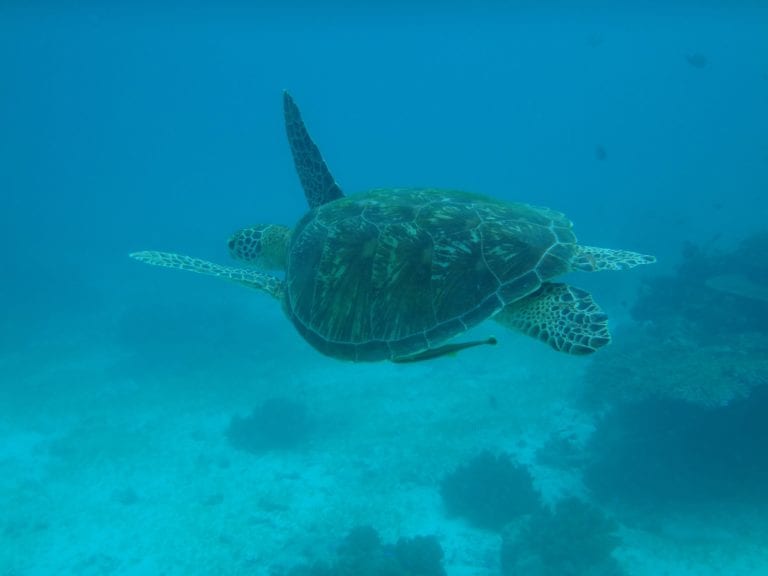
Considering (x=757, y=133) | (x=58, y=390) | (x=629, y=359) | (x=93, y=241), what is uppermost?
(x=757, y=133)

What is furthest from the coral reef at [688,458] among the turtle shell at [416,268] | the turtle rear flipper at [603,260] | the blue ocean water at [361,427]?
the turtle shell at [416,268]

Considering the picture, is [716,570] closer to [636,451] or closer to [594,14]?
[636,451]

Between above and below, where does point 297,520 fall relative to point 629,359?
below

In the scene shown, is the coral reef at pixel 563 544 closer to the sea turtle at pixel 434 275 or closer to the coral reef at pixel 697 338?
the coral reef at pixel 697 338

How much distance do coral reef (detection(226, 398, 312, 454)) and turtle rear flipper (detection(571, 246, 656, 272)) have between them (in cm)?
1059

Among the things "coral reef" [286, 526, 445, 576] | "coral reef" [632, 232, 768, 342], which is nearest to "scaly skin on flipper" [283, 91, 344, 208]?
"coral reef" [286, 526, 445, 576]

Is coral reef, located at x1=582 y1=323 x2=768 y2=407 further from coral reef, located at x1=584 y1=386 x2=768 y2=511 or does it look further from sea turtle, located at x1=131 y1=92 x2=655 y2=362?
sea turtle, located at x1=131 y1=92 x2=655 y2=362

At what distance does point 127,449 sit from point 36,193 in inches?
3677

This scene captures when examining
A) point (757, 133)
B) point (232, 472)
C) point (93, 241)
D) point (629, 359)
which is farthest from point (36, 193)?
point (757, 133)

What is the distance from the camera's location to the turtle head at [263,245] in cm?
604

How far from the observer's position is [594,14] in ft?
133

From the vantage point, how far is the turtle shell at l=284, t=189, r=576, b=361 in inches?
146

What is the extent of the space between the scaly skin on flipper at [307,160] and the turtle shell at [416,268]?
1665 millimetres

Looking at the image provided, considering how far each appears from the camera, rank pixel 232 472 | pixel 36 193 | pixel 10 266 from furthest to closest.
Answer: pixel 36 193
pixel 10 266
pixel 232 472
